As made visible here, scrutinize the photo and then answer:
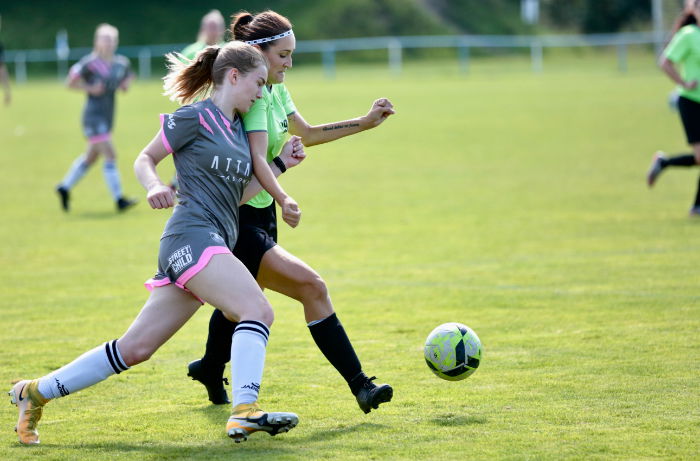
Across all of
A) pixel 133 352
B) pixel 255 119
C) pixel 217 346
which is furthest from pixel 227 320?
pixel 255 119

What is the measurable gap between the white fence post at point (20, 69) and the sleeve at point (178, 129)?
137 feet

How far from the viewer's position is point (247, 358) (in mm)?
4715

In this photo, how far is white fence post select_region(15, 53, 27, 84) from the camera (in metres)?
44.5

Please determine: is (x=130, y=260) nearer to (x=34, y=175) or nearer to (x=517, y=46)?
(x=34, y=175)

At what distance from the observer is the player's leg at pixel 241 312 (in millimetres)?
4703

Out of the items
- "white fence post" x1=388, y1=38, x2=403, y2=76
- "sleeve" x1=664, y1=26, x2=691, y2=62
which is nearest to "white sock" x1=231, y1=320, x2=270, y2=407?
"sleeve" x1=664, y1=26, x2=691, y2=62

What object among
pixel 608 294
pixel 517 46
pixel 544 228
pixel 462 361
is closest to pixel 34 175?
pixel 544 228

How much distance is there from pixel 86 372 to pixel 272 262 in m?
1.07

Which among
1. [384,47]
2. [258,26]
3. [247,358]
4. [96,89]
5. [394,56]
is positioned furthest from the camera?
[394,56]

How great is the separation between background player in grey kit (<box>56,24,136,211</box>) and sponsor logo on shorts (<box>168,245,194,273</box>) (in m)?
9.62

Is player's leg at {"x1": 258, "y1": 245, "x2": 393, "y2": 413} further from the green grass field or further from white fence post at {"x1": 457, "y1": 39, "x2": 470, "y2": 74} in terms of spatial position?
white fence post at {"x1": 457, "y1": 39, "x2": 470, "y2": 74}

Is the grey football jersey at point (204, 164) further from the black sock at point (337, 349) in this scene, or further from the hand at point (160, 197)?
the black sock at point (337, 349)

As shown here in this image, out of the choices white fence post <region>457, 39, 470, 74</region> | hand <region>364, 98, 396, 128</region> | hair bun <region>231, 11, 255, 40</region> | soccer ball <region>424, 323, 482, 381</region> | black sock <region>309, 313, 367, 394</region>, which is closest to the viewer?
black sock <region>309, 313, 367, 394</region>

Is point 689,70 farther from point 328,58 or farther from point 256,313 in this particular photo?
point 328,58
